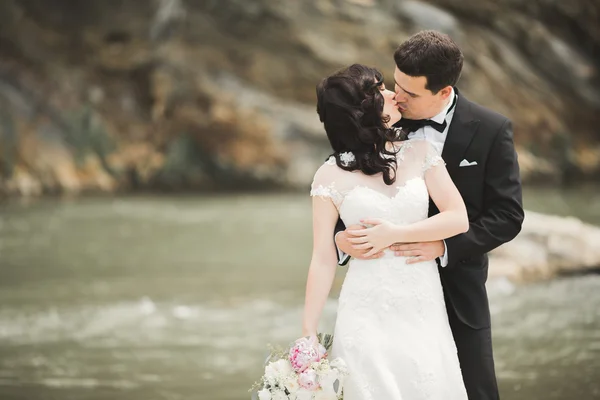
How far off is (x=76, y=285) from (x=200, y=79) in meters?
8.85

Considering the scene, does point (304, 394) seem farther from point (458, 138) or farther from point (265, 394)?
point (458, 138)

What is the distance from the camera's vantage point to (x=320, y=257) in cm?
225

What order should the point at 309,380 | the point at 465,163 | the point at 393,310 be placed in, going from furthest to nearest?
the point at 465,163 < the point at 393,310 < the point at 309,380

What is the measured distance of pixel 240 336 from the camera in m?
5.49

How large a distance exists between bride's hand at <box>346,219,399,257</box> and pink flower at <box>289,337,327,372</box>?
257 mm

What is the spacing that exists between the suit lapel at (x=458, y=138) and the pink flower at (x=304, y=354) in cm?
58

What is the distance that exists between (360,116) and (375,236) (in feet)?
0.95

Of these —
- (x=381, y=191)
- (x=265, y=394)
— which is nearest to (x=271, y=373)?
(x=265, y=394)

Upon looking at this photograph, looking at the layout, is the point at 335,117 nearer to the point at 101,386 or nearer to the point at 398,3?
the point at 101,386

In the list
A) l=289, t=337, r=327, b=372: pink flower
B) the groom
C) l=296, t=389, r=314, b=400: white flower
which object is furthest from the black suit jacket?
l=296, t=389, r=314, b=400: white flower

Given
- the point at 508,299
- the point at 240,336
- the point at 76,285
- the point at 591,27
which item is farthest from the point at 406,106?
the point at 591,27

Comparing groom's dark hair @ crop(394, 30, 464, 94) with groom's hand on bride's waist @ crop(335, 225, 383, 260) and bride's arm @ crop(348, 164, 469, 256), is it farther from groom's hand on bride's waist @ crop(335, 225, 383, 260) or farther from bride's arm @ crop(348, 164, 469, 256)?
groom's hand on bride's waist @ crop(335, 225, 383, 260)

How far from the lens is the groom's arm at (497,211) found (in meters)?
2.28

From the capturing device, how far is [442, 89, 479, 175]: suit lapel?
2338 mm
